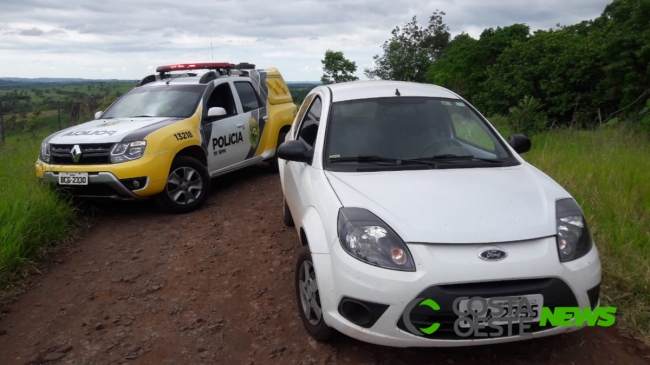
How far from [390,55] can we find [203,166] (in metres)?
22.1

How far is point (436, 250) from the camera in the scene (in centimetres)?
273

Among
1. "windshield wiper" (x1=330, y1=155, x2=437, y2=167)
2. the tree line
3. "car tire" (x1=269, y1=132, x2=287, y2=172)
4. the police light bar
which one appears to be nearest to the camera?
"windshield wiper" (x1=330, y1=155, x2=437, y2=167)

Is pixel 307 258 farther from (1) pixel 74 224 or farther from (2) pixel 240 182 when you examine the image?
(2) pixel 240 182

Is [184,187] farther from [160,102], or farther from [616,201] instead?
[616,201]

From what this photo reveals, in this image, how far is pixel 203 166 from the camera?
21.7 ft

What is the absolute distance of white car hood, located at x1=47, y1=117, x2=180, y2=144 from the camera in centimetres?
596

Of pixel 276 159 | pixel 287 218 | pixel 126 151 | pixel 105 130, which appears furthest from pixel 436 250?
pixel 276 159

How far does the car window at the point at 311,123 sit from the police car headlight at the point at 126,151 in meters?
1.98

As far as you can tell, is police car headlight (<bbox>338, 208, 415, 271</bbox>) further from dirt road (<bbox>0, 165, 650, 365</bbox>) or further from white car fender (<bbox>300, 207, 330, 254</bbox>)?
dirt road (<bbox>0, 165, 650, 365</bbox>)

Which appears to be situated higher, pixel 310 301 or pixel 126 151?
pixel 126 151

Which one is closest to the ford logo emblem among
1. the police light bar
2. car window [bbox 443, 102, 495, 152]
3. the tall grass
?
car window [bbox 443, 102, 495, 152]

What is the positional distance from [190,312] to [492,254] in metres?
2.26

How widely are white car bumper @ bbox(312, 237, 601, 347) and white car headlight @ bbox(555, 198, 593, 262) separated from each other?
0.05 metres

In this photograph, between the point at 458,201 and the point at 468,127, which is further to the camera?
the point at 468,127
